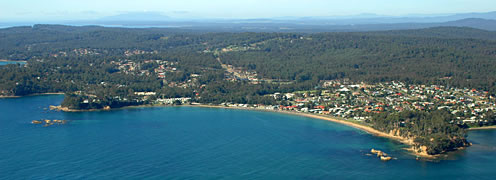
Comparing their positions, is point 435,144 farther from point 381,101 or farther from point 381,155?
point 381,101

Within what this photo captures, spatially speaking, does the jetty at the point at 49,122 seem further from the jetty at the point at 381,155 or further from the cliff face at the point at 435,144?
the cliff face at the point at 435,144

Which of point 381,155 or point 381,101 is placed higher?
point 381,101

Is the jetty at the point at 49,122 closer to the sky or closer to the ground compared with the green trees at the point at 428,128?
closer to the ground

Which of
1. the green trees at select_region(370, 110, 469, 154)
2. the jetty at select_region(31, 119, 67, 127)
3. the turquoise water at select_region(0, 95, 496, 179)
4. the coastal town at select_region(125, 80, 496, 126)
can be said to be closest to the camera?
the turquoise water at select_region(0, 95, 496, 179)

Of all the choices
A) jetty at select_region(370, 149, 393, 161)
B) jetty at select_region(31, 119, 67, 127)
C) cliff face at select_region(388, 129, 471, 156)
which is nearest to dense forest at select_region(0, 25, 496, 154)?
cliff face at select_region(388, 129, 471, 156)

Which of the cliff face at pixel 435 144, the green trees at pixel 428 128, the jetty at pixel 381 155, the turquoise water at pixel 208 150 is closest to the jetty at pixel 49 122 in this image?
the turquoise water at pixel 208 150

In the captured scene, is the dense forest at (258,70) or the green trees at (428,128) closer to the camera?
the green trees at (428,128)

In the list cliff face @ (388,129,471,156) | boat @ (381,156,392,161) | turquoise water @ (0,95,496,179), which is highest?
cliff face @ (388,129,471,156)

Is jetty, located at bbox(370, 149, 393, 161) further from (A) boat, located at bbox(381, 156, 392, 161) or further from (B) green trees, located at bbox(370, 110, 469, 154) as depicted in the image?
(B) green trees, located at bbox(370, 110, 469, 154)

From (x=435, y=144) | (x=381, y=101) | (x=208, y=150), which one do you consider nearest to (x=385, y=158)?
(x=435, y=144)
